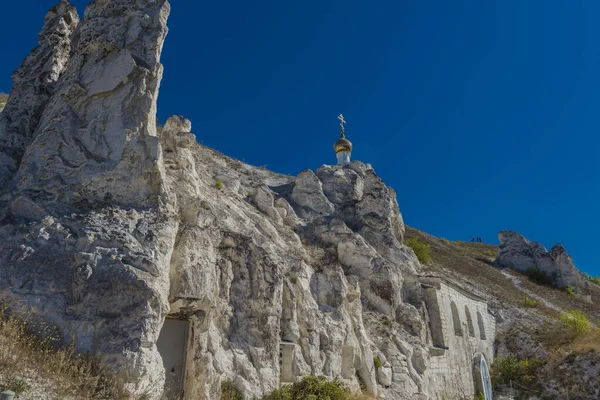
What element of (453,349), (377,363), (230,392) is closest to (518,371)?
(453,349)

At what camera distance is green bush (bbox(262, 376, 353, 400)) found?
9.96 meters

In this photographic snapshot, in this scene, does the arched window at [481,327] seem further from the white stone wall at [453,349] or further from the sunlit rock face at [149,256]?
the sunlit rock face at [149,256]

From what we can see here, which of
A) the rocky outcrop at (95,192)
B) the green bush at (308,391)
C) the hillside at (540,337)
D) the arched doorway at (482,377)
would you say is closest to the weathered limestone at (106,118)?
the rocky outcrop at (95,192)

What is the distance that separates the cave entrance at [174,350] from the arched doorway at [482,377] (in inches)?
667

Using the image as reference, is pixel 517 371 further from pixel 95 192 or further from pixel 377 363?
pixel 95 192

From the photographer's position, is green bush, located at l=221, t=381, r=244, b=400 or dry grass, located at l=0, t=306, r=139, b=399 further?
Answer: green bush, located at l=221, t=381, r=244, b=400

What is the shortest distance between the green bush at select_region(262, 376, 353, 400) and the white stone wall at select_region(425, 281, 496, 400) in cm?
790

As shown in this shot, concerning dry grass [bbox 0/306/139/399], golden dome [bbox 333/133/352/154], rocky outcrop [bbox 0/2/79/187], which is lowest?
dry grass [bbox 0/306/139/399]

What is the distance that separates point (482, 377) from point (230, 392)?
54.5 feet

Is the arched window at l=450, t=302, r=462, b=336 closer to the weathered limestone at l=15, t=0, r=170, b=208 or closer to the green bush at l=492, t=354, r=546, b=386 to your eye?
the green bush at l=492, t=354, r=546, b=386

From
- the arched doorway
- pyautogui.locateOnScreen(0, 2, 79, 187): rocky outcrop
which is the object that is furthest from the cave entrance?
the arched doorway

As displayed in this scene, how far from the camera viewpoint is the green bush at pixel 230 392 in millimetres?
9398

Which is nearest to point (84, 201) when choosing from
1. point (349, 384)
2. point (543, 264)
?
point (349, 384)

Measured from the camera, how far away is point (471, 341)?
22.6 metres
